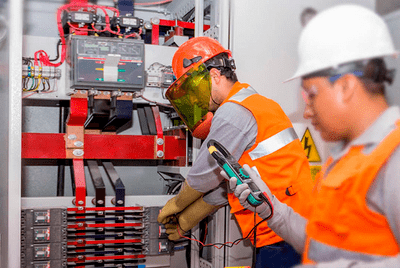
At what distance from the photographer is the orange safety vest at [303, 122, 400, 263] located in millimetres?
431

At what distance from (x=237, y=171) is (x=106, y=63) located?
1514 mm

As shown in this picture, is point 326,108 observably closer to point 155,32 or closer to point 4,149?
point 4,149

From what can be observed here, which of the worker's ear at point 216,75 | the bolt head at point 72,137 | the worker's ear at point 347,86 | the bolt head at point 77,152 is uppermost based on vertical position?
the worker's ear at point 216,75

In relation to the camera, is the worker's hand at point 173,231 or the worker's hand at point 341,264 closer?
the worker's hand at point 341,264

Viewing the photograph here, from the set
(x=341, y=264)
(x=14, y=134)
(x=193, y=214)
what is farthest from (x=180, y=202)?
(x=341, y=264)

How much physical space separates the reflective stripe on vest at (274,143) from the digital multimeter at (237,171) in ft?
0.91

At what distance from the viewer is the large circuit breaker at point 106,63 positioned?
88.7 inches

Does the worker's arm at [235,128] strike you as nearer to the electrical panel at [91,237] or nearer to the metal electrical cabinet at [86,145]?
the metal electrical cabinet at [86,145]

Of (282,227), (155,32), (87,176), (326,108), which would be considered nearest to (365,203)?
(326,108)

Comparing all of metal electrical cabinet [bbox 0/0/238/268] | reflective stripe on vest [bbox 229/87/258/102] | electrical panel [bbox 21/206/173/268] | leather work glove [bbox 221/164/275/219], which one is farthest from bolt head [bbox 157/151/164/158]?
leather work glove [bbox 221/164/275/219]

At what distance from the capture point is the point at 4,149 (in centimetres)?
199

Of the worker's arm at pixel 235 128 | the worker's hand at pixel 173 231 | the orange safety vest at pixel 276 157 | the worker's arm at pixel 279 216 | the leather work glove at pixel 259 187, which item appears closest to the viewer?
the worker's arm at pixel 279 216

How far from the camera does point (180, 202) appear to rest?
1.95m

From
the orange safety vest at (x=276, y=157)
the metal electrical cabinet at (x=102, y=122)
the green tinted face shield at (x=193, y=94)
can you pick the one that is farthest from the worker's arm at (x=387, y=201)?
the green tinted face shield at (x=193, y=94)
